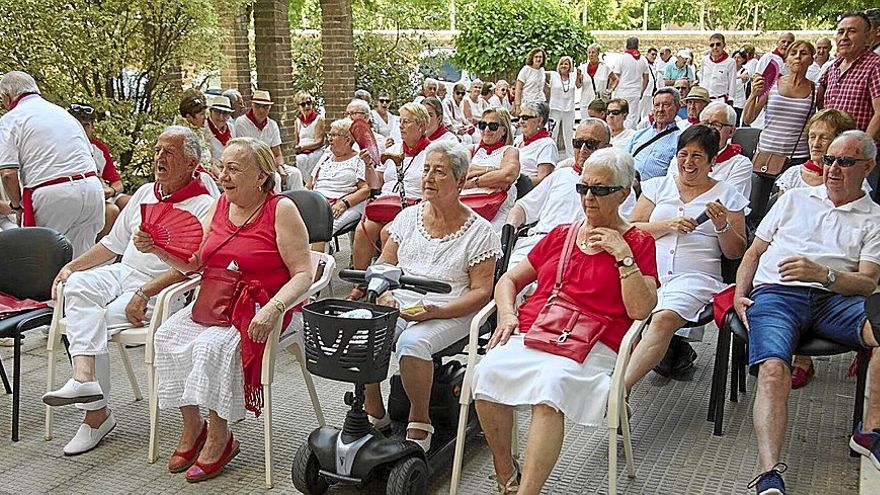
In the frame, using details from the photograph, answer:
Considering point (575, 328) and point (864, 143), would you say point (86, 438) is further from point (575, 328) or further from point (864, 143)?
point (864, 143)

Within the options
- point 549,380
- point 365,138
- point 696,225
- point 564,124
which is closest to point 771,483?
point 549,380

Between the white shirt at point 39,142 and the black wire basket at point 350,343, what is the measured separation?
10.2 feet

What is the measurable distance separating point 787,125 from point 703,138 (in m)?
2.06

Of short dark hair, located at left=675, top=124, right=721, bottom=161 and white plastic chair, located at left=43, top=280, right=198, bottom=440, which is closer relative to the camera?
white plastic chair, located at left=43, top=280, right=198, bottom=440

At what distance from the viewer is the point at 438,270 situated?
11.8 feet

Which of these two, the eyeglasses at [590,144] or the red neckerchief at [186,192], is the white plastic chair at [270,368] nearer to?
the red neckerchief at [186,192]

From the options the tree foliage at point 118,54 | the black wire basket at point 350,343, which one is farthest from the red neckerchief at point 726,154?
the tree foliage at point 118,54

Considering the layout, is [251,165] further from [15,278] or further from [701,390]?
[701,390]

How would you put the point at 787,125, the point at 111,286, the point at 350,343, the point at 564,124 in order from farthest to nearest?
the point at 564,124 → the point at 787,125 → the point at 111,286 → the point at 350,343

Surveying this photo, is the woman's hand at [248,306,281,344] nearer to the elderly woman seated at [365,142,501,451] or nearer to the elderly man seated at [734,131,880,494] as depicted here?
the elderly woman seated at [365,142,501,451]

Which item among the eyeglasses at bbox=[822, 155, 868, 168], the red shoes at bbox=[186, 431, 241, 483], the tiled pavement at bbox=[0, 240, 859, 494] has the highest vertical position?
the eyeglasses at bbox=[822, 155, 868, 168]

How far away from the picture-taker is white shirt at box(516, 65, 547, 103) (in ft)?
40.9

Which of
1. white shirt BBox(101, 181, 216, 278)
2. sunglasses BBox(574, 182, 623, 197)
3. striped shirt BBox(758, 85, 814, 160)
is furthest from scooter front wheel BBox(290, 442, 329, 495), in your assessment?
striped shirt BBox(758, 85, 814, 160)

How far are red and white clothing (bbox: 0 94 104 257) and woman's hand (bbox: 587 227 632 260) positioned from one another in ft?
12.0
